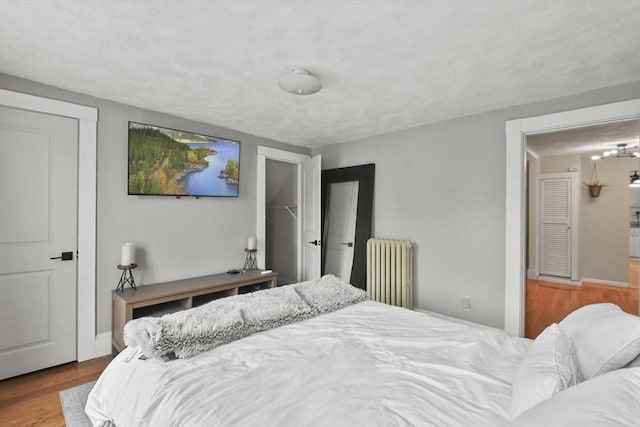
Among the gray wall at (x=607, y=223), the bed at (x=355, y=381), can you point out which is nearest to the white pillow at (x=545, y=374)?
the bed at (x=355, y=381)

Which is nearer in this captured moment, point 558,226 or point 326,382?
point 326,382

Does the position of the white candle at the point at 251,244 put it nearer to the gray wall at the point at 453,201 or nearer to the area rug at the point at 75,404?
the gray wall at the point at 453,201

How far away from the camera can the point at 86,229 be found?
2.75 m

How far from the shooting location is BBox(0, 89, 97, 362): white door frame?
107 inches

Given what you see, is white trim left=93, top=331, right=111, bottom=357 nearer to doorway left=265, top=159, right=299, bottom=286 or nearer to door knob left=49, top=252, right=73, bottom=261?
door knob left=49, top=252, right=73, bottom=261

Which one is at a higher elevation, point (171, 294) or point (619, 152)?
point (619, 152)

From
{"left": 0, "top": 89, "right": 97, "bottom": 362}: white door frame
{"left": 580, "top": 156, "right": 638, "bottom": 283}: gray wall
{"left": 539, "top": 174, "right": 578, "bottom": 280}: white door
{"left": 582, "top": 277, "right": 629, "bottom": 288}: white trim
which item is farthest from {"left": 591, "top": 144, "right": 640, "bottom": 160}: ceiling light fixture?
{"left": 0, "top": 89, "right": 97, "bottom": 362}: white door frame

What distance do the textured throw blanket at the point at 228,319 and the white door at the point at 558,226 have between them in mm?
5387

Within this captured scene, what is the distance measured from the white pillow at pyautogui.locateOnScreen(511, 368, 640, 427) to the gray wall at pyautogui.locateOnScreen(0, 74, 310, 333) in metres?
3.24

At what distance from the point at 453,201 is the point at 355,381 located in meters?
2.61

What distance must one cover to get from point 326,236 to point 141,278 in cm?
248

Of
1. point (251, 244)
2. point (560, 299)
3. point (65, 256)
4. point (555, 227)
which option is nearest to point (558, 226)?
point (555, 227)

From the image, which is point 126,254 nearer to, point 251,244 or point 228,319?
point 251,244

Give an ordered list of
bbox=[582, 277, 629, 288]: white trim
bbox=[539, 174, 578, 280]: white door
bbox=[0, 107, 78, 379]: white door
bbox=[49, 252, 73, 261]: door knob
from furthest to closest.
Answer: bbox=[539, 174, 578, 280]: white door
bbox=[582, 277, 629, 288]: white trim
bbox=[49, 252, 73, 261]: door knob
bbox=[0, 107, 78, 379]: white door
